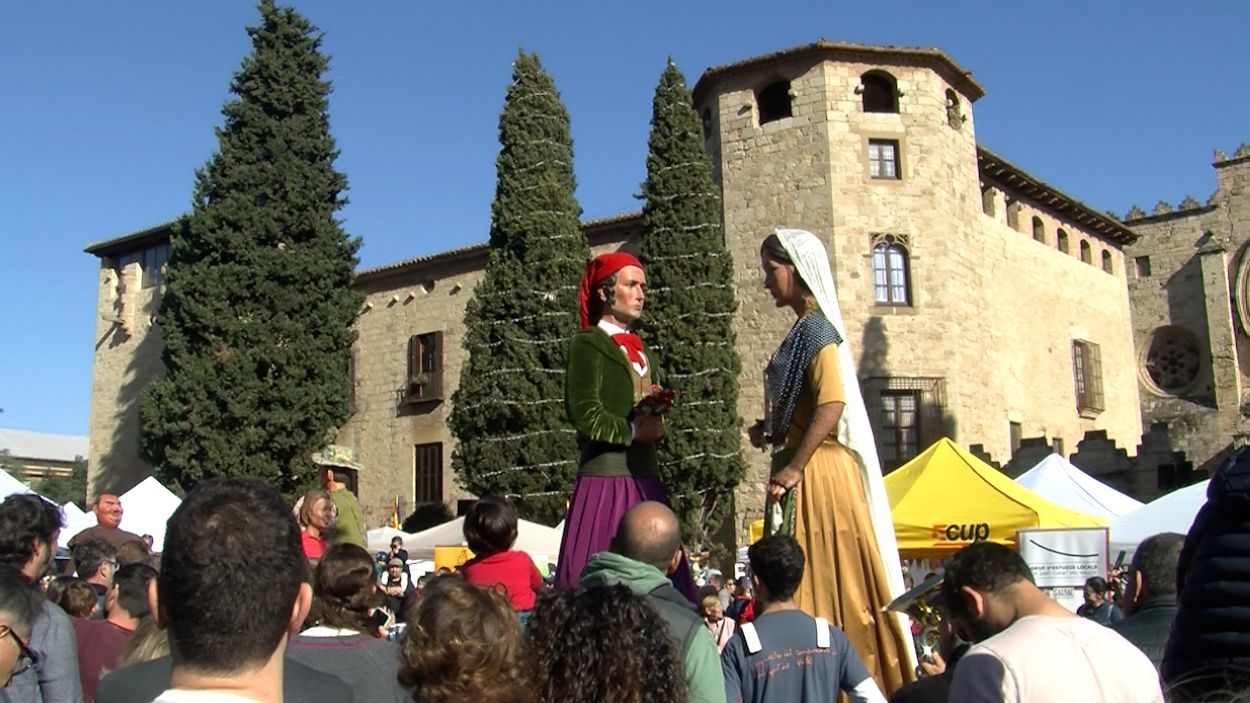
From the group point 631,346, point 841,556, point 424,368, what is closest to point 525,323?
point 424,368

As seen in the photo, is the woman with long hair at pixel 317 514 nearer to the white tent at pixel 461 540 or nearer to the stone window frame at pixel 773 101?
the white tent at pixel 461 540

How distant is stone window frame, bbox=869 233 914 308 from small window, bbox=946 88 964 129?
3567mm

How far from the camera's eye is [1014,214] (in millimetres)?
30500

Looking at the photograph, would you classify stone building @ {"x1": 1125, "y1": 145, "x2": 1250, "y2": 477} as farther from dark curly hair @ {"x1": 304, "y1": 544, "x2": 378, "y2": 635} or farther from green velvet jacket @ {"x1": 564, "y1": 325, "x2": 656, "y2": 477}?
dark curly hair @ {"x1": 304, "y1": 544, "x2": 378, "y2": 635}

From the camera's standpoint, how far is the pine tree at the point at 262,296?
28.1 m

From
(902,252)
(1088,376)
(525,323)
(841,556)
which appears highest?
(902,252)

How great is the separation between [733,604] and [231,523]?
12.1 m

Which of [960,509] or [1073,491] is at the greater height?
[1073,491]

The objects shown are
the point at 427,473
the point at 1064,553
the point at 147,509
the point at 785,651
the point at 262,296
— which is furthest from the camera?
the point at 427,473

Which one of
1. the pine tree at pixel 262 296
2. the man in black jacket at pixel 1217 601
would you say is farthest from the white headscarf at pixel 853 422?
the pine tree at pixel 262 296

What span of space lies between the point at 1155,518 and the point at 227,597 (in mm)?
11654

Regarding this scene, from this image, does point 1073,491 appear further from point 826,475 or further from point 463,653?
point 463,653

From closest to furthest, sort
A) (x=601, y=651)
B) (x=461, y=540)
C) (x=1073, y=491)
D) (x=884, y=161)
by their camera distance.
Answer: (x=601, y=651) → (x=1073, y=491) → (x=461, y=540) → (x=884, y=161)

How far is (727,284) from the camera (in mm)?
25453
